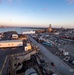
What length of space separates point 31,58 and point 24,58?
153 inches

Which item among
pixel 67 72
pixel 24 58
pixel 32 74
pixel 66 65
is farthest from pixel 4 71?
pixel 66 65

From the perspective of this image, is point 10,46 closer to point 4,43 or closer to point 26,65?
point 4,43

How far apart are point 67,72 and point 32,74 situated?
1051 centimetres

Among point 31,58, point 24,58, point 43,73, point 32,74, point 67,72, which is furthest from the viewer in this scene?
point 31,58

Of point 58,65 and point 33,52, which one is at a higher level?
point 33,52

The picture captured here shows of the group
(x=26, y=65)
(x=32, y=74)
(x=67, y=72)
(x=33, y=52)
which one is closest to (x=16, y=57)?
(x=26, y=65)

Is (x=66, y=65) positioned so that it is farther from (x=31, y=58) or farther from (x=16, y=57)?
(x=16, y=57)

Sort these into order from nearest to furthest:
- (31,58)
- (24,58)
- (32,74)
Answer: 1. (32,74)
2. (24,58)
3. (31,58)

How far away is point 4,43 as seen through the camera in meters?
39.8

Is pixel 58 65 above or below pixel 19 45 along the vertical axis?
below

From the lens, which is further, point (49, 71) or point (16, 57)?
point (16, 57)

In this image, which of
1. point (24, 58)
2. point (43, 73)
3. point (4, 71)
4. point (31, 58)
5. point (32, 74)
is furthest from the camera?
point (31, 58)

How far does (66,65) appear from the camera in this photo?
30812mm

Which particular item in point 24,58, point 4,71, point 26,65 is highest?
point 4,71
